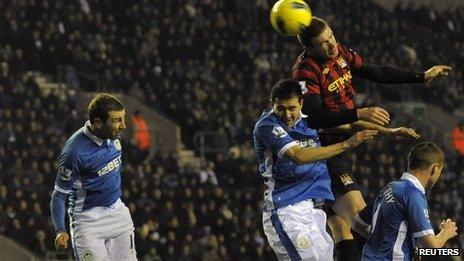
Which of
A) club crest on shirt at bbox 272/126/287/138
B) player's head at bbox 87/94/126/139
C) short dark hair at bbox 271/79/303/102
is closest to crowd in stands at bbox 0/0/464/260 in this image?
player's head at bbox 87/94/126/139

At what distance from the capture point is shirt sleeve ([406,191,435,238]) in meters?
9.02

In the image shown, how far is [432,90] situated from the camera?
31.7m

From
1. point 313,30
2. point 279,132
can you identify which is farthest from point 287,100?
point 313,30

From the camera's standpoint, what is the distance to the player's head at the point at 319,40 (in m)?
10.5

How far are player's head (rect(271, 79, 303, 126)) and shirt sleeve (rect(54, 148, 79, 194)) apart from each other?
6.16 ft

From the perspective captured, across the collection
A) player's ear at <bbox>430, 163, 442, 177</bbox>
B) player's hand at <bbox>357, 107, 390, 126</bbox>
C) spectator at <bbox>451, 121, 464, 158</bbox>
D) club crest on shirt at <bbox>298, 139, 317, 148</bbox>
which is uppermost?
player's hand at <bbox>357, 107, 390, 126</bbox>

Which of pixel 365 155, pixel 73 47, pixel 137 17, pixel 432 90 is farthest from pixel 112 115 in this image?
pixel 432 90

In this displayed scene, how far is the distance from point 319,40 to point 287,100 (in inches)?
46.3

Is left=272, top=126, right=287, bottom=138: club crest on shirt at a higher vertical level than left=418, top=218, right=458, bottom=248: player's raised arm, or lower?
higher

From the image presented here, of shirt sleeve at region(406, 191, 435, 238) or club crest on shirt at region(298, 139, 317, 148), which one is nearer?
shirt sleeve at region(406, 191, 435, 238)

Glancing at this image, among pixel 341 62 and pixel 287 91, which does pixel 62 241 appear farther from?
pixel 341 62

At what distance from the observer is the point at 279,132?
957 cm

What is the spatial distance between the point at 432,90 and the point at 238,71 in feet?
17.7

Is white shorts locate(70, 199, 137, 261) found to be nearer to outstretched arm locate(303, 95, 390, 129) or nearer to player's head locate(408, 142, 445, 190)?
outstretched arm locate(303, 95, 390, 129)
